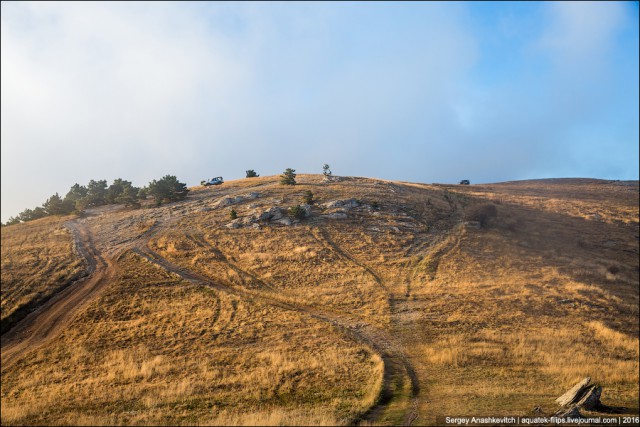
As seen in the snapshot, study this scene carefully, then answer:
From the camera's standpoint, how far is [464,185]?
86375 mm

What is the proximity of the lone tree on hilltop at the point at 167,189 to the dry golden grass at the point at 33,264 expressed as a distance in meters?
13.1

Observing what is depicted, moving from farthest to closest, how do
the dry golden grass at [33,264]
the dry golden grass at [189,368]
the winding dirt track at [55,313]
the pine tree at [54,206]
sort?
the pine tree at [54,206], the dry golden grass at [33,264], the winding dirt track at [55,313], the dry golden grass at [189,368]

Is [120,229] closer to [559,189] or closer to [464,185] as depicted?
[464,185]

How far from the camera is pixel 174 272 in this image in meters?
32.8

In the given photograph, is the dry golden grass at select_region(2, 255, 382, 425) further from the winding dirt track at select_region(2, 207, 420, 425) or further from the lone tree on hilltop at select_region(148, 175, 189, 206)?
the lone tree on hilltop at select_region(148, 175, 189, 206)

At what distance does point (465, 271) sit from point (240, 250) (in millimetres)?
23767

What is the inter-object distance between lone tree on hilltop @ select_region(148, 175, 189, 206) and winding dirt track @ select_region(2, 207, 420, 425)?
1637 cm

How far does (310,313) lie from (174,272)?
14.1 m

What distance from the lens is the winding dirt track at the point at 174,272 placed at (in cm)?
1903

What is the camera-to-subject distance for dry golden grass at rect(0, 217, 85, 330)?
85.1 ft

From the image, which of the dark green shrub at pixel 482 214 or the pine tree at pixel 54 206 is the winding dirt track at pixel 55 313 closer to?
the pine tree at pixel 54 206

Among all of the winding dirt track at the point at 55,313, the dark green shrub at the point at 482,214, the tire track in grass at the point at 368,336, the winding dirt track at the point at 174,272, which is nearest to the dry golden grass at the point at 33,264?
the winding dirt track at the point at 55,313

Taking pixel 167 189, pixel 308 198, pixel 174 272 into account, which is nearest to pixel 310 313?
pixel 174 272

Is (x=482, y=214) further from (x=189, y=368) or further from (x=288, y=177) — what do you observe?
(x=189, y=368)
